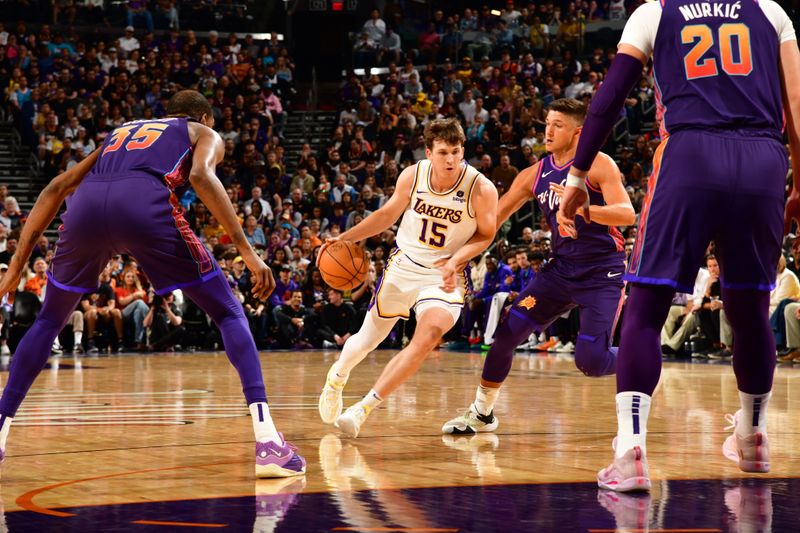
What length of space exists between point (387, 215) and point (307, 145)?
14.7 metres

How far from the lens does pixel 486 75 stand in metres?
21.2

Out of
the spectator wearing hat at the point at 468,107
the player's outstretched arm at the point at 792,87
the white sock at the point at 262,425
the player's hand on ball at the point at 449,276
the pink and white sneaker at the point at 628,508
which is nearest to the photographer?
the pink and white sneaker at the point at 628,508

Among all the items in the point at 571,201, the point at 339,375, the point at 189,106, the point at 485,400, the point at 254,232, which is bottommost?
the point at 254,232

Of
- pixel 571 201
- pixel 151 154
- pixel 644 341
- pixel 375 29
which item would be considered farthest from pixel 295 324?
pixel 644 341

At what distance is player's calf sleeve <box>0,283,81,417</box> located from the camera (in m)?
4.63

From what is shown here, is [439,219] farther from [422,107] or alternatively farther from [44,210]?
[422,107]

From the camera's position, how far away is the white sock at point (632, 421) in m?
3.84

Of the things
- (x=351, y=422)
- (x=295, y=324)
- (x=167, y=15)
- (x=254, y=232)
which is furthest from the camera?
(x=167, y=15)

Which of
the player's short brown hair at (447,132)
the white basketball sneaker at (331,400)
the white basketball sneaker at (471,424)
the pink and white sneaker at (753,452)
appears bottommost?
the white basketball sneaker at (471,424)

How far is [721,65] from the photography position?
151 inches

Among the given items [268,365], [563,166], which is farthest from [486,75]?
[563,166]

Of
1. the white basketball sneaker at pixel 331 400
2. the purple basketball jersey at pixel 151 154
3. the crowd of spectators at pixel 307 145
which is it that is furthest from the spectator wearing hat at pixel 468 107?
the purple basketball jersey at pixel 151 154

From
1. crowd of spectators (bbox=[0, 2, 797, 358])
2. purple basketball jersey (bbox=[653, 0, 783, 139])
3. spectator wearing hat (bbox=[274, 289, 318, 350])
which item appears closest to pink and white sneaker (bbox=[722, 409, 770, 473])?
purple basketball jersey (bbox=[653, 0, 783, 139])

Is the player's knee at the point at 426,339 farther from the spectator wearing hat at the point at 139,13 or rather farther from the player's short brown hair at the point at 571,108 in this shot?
the spectator wearing hat at the point at 139,13
